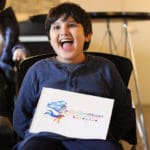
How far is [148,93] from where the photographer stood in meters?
3.28

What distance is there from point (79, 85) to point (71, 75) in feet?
0.17

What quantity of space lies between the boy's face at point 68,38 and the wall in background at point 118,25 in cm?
153

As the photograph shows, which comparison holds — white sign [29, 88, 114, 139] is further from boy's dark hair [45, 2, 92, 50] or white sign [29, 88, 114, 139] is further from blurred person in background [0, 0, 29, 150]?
blurred person in background [0, 0, 29, 150]

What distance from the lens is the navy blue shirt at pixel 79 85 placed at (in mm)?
1408

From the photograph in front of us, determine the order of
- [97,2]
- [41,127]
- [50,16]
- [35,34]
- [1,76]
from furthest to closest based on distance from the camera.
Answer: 1. [97,2]
2. [35,34]
3. [1,76]
4. [50,16]
5. [41,127]

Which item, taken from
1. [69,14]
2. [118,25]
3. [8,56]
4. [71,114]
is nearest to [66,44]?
[69,14]

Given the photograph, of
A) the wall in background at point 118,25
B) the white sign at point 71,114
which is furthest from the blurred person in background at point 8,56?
the wall in background at point 118,25

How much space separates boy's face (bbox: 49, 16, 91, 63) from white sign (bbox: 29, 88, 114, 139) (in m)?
0.16

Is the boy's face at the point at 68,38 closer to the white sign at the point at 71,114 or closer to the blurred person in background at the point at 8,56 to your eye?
the white sign at the point at 71,114

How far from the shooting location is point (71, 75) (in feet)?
4.64

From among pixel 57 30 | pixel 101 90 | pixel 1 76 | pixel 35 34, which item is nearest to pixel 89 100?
pixel 101 90

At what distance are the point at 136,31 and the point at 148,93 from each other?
0.60m

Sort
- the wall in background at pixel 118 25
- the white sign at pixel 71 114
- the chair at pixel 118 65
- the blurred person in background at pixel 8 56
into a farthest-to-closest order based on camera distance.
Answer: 1. the wall in background at pixel 118 25
2. the blurred person in background at pixel 8 56
3. the chair at pixel 118 65
4. the white sign at pixel 71 114

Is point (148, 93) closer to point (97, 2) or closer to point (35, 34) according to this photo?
point (97, 2)
